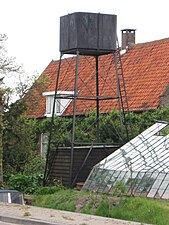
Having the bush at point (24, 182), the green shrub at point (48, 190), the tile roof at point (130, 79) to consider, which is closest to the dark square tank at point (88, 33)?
the bush at point (24, 182)

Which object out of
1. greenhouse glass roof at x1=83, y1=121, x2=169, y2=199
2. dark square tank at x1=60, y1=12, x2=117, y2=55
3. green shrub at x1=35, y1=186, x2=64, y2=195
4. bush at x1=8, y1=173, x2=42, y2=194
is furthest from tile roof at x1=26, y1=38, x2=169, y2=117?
green shrub at x1=35, y1=186, x2=64, y2=195

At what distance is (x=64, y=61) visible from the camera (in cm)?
5325

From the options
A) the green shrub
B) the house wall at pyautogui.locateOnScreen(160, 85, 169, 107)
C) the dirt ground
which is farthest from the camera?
the house wall at pyautogui.locateOnScreen(160, 85, 169, 107)

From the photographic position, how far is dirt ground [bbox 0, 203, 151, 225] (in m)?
19.9

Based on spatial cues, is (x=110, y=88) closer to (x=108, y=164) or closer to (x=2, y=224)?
(x=108, y=164)

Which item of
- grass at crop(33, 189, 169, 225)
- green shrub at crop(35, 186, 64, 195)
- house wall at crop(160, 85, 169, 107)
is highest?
house wall at crop(160, 85, 169, 107)

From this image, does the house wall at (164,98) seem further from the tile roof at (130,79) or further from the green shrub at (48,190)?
the green shrub at (48,190)

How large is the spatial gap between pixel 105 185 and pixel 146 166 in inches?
69.0

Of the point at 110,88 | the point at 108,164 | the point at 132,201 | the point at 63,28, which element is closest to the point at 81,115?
the point at 110,88

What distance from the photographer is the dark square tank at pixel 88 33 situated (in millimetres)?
31484

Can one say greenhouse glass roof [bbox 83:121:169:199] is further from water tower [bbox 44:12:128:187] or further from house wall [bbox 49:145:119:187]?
water tower [bbox 44:12:128:187]

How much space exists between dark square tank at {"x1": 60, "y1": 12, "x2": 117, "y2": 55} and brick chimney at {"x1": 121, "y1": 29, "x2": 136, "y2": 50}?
1690cm

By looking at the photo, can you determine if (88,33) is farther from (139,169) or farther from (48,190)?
(139,169)

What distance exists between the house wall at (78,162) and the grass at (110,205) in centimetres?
264
